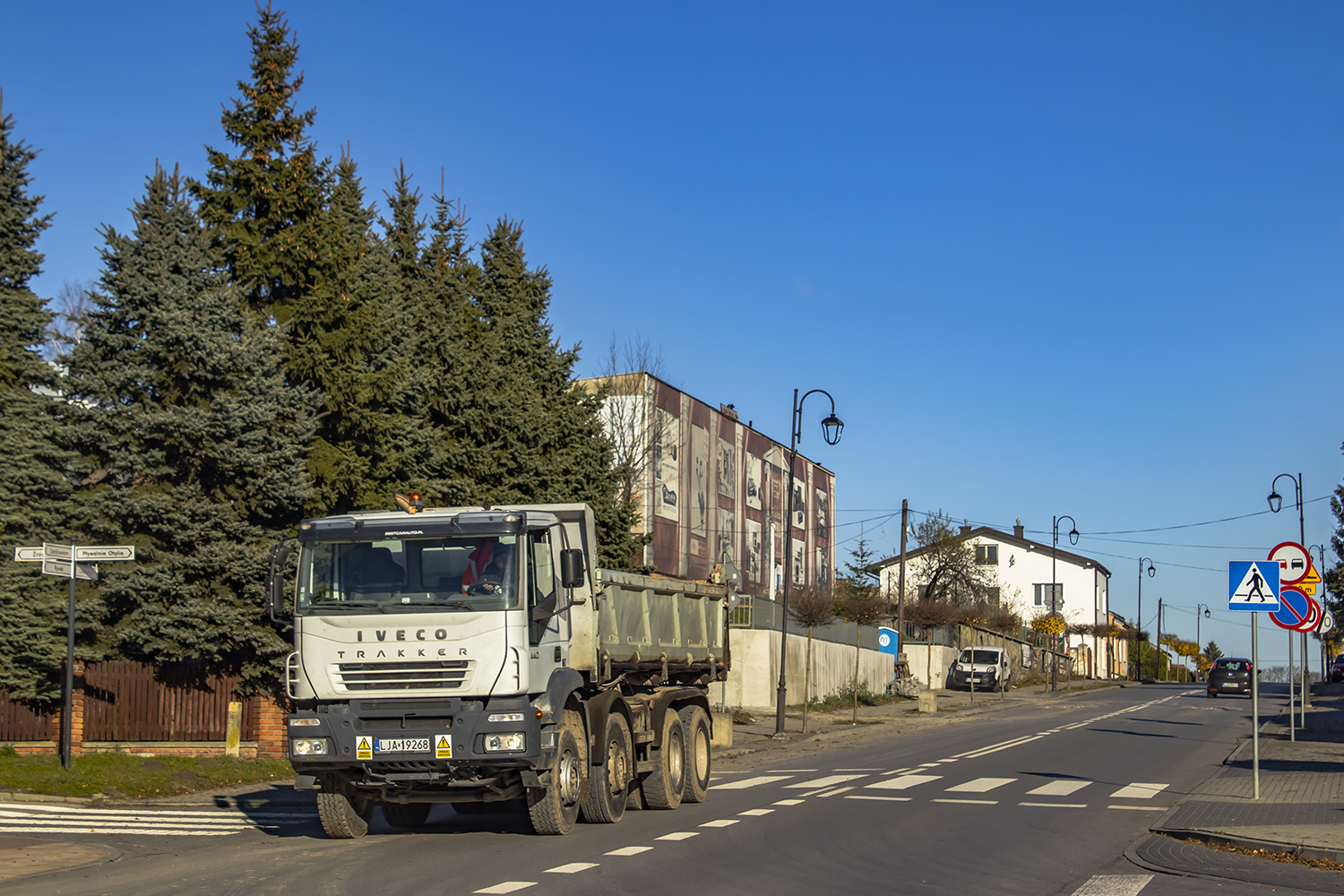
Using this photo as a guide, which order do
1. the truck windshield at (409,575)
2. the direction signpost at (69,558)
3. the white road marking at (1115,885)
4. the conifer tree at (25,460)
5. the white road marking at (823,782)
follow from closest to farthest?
the white road marking at (1115,885)
the truck windshield at (409,575)
the direction signpost at (69,558)
the white road marking at (823,782)
the conifer tree at (25,460)

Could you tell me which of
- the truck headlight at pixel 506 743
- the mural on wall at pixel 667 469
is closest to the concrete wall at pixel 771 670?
the mural on wall at pixel 667 469

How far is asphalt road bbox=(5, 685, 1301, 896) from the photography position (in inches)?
388

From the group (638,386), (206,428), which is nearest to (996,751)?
(206,428)

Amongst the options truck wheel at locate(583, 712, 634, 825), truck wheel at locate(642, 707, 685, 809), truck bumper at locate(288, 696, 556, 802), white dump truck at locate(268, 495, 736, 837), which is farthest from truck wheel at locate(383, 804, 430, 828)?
truck wheel at locate(642, 707, 685, 809)

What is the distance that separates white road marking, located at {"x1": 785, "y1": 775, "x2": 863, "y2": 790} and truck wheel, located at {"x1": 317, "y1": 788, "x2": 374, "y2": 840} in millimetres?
7032

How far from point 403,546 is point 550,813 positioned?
9.52 ft

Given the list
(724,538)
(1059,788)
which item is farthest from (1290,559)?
(724,538)

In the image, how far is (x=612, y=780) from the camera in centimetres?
1366

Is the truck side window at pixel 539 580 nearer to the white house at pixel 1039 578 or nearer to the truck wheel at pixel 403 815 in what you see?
the truck wheel at pixel 403 815

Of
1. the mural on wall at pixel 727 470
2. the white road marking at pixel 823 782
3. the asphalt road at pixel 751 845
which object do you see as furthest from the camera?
the mural on wall at pixel 727 470

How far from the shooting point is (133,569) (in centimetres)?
2103

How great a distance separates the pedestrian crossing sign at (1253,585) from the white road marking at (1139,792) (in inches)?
112

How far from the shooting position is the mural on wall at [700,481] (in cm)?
6219

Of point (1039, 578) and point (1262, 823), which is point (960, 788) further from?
point (1039, 578)
